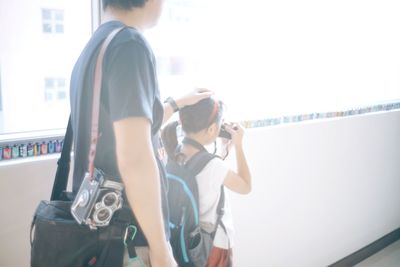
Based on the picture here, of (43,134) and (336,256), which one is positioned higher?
(43,134)

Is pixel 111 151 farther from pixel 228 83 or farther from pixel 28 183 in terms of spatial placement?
pixel 228 83

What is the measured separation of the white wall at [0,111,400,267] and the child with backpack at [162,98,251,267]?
0.37 meters

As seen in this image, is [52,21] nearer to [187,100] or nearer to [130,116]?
[187,100]

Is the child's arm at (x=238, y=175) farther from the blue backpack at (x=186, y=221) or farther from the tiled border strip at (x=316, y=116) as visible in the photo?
the tiled border strip at (x=316, y=116)

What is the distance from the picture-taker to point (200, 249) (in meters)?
1.07

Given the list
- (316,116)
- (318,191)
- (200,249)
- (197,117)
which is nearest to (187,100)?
(197,117)

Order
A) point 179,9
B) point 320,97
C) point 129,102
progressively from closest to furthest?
1. point 129,102
2. point 179,9
3. point 320,97

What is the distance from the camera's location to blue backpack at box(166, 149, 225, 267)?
104 cm

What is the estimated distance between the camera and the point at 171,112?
1083mm

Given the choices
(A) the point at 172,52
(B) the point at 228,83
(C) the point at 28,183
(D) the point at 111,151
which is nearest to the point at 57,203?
(D) the point at 111,151

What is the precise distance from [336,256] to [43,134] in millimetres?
1906

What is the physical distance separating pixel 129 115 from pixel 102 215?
0.74 ft

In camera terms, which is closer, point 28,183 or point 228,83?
point 28,183

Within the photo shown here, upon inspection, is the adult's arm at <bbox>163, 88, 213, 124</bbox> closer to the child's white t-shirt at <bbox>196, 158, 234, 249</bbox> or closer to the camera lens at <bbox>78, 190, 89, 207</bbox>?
the child's white t-shirt at <bbox>196, 158, 234, 249</bbox>
